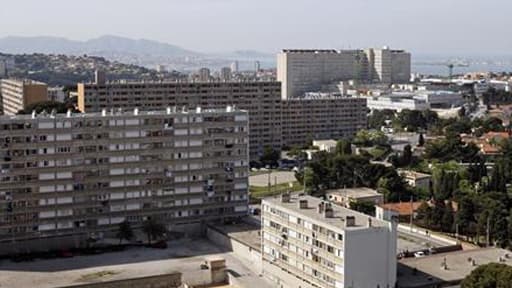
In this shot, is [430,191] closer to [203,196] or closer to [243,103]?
[203,196]

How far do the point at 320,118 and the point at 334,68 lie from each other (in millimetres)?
44399

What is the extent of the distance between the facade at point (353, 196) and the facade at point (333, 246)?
1063 cm

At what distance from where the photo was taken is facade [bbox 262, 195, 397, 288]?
20.0m

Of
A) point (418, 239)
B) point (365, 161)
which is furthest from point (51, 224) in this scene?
point (365, 161)

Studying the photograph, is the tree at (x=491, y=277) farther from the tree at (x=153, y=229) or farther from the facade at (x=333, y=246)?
the tree at (x=153, y=229)

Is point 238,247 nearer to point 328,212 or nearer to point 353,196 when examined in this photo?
point 328,212

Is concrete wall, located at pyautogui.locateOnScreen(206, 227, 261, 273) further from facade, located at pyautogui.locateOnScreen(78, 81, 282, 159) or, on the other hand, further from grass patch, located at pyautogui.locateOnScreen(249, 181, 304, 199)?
facade, located at pyautogui.locateOnScreen(78, 81, 282, 159)

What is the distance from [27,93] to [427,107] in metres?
43.9

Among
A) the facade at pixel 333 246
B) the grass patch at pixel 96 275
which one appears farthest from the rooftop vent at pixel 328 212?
the grass patch at pixel 96 275

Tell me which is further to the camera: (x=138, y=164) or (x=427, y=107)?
(x=427, y=107)

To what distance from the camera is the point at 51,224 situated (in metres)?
27.5

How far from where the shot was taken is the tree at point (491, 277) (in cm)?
1869

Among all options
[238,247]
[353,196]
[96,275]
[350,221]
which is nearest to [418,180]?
[353,196]

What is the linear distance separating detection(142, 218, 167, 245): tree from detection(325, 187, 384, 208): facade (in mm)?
9005
